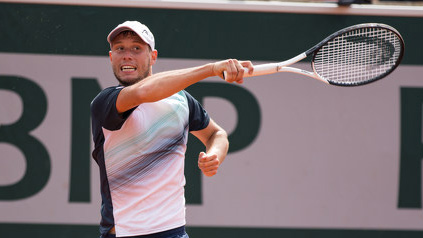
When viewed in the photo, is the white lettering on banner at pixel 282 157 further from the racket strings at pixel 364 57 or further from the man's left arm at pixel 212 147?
the man's left arm at pixel 212 147

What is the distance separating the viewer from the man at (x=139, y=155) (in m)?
2.54

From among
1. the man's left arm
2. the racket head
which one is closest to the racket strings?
the racket head

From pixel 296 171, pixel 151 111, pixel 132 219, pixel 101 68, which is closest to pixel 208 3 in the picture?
pixel 101 68

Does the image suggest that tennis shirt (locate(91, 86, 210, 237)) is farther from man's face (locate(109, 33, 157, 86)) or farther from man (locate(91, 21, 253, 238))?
man's face (locate(109, 33, 157, 86))

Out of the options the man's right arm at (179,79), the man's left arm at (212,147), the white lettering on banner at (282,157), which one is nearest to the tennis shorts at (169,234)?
the man's left arm at (212,147)

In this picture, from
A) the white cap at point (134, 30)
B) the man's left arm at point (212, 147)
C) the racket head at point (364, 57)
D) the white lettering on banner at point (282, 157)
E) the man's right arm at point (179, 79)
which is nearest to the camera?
the man's right arm at point (179, 79)

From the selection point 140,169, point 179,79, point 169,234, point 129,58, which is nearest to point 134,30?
point 129,58

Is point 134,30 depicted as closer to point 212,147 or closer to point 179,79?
point 179,79

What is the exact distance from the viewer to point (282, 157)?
4.29m

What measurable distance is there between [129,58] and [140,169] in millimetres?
525

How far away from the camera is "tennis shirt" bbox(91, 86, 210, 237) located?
2545 millimetres

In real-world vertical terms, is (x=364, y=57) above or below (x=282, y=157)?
above

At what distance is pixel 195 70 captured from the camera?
7.42 ft

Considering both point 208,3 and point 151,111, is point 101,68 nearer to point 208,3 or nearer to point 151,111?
point 208,3
